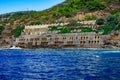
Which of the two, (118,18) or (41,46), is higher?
(118,18)

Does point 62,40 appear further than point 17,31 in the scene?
No

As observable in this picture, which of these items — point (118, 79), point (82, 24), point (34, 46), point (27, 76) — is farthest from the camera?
point (82, 24)

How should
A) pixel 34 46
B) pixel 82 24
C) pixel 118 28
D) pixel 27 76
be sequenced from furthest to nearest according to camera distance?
pixel 82 24, pixel 34 46, pixel 118 28, pixel 27 76

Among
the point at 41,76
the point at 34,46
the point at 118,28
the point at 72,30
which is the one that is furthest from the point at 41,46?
the point at 41,76

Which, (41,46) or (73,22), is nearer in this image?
(41,46)

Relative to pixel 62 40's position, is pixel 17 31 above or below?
above

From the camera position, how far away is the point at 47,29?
175750mm

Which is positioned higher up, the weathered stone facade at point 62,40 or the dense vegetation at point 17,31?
the dense vegetation at point 17,31

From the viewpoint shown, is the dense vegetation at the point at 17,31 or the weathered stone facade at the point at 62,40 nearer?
the weathered stone facade at the point at 62,40

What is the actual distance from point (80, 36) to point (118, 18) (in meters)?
17.4

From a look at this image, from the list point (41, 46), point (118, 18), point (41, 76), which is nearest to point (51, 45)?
point (41, 46)

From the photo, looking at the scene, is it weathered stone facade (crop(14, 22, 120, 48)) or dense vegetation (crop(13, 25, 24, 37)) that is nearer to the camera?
weathered stone facade (crop(14, 22, 120, 48))

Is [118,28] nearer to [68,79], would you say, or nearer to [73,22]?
[73,22]

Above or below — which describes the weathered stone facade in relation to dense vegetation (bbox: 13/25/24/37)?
below
